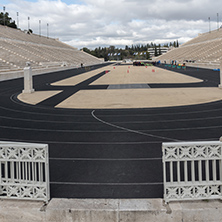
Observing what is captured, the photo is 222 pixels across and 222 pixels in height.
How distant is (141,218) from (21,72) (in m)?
42.0

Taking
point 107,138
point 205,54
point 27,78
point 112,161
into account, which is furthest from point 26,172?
point 205,54

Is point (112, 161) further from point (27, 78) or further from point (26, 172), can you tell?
point (27, 78)

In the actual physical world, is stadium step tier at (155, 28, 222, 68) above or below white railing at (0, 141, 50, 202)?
above

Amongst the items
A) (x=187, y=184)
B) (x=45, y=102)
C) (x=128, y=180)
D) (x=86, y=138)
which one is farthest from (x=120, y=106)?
(x=187, y=184)

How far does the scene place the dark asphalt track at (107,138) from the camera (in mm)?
6223

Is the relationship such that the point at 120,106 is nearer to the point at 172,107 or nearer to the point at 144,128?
the point at 172,107

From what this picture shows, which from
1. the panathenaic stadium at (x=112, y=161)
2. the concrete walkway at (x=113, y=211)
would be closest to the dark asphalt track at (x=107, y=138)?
the panathenaic stadium at (x=112, y=161)

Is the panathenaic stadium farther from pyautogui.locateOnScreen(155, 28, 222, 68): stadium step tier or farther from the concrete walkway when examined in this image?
pyautogui.locateOnScreen(155, 28, 222, 68): stadium step tier

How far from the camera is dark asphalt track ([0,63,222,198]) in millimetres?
6223

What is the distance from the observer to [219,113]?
44.8ft

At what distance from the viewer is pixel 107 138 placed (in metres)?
9.91

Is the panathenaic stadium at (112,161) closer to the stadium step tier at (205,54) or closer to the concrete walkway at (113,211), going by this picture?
the concrete walkway at (113,211)

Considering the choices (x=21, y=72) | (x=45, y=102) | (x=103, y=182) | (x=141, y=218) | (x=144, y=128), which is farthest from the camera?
(x=21, y=72)

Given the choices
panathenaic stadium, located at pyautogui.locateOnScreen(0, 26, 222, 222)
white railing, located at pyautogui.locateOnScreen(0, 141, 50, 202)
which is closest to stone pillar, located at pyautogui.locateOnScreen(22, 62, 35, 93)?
panathenaic stadium, located at pyautogui.locateOnScreen(0, 26, 222, 222)
